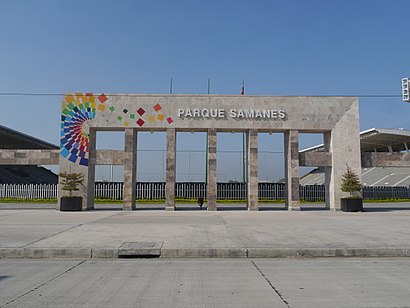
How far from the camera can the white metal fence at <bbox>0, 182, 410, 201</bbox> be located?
4306 cm

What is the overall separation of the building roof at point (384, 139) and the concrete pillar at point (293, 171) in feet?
A: 93.2

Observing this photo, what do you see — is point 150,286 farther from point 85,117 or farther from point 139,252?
point 85,117

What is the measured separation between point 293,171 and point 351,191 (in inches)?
164

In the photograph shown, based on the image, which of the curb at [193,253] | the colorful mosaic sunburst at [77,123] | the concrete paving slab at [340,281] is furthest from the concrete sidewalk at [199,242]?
the colorful mosaic sunburst at [77,123]

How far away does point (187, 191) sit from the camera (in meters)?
45.4

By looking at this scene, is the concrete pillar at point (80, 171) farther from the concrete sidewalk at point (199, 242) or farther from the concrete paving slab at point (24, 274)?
the concrete paving slab at point (24, 274)

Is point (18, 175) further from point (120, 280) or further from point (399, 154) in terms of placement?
point (120, 280)

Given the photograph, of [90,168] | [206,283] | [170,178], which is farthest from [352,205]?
[206,283]

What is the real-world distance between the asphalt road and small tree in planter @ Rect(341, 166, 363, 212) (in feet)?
52.4

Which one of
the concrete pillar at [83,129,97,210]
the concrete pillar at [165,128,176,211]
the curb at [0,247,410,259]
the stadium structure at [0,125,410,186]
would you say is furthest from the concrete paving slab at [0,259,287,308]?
the stadium structure at [0,125,410,186]

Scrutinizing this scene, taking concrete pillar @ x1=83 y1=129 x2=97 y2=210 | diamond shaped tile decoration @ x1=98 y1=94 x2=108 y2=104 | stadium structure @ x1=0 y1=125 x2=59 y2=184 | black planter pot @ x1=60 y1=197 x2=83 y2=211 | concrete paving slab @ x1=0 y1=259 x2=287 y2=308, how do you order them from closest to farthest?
concrete paving slab @ x1=0 y1=259 x2=287 y2=308, black planter pot @ x1=60 y1=197 x2=83 y2=211, concrete pillar @ x1=83 y1=129 x2=97 y2=210, diamond shaped tile decoration @ x1=98 y1=94 x2=108 y2=104, stadium structure @ x1=0 y1=125 x2=59 y2=184

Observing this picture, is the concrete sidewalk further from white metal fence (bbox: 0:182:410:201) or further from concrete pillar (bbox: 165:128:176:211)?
white metal fence (bbox: 0:182:410:201)

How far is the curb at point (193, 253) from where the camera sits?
8.95 m

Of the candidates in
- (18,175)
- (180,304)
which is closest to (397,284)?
(180,304)
